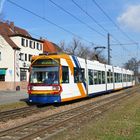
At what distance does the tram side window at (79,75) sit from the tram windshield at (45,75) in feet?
9.92

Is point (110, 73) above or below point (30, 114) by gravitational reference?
above

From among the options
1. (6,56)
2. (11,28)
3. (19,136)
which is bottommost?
(19,136)

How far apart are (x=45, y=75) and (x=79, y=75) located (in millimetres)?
4340

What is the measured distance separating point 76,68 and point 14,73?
36053mm

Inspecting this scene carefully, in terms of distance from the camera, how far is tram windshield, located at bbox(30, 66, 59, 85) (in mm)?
23312

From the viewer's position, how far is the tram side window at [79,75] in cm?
2621

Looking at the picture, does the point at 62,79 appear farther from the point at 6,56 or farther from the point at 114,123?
the point at 6,56

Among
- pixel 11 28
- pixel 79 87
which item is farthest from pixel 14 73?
pixel 79 87

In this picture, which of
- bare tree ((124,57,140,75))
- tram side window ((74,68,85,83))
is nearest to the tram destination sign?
tram side window ((74,68,85,83))

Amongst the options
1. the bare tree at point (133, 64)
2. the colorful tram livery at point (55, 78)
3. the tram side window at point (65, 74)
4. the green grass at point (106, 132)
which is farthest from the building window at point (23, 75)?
the bare tree at point (133, 64)

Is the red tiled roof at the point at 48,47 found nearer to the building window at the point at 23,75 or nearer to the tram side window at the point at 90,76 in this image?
the building window at the point at 23,75

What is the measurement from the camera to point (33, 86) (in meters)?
23.5

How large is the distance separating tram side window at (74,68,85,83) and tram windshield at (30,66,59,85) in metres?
3.02

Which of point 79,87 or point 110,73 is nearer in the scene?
point 79,87
